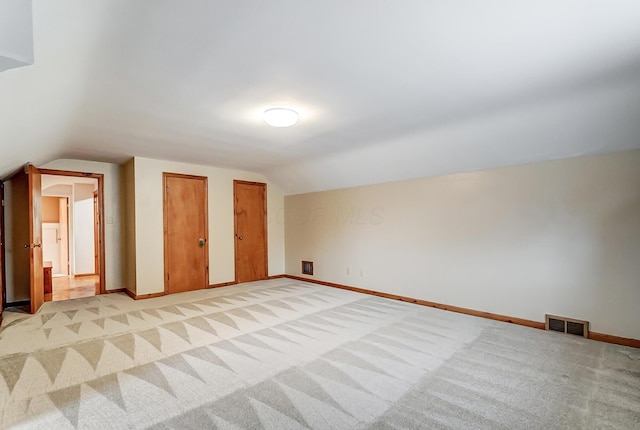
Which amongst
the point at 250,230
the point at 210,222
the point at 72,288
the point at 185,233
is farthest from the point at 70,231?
the point at 250,230

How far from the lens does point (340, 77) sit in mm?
2303

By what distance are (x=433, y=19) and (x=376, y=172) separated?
3218 millimetres

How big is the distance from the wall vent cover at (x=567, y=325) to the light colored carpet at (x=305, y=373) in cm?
12

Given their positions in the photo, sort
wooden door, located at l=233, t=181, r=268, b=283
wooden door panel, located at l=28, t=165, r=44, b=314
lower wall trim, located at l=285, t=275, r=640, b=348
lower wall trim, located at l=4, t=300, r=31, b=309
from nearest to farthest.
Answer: lower wall trim, located at l=285, t=275, r=640, b=348 < wooden door panel, located at l=28, t=165, r=44, b=314 < lower wall trim, located at l=4, t=300, r=31, b=309 < wooden door, located at l=233, t=181, r=268, b=283

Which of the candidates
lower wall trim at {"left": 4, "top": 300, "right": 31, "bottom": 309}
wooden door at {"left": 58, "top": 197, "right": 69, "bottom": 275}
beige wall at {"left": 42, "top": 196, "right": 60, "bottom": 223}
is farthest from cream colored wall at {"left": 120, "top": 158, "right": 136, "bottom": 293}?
beige wall at {"left": 42, "top": 196, "right": 60, "bottom": 223}

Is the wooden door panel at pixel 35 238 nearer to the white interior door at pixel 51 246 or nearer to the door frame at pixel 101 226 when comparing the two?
the door frame at pixel 101 226

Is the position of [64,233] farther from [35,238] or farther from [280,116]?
[280,116]

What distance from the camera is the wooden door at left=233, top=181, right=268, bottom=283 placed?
20.3ft

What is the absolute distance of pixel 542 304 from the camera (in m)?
3.47

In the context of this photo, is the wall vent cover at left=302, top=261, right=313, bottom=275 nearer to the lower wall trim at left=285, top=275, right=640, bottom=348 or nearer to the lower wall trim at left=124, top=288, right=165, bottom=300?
the lower wall trim at left=285, top=275, right=640, bottom=348

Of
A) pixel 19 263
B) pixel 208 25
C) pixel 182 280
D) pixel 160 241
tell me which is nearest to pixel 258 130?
pixel 208 25

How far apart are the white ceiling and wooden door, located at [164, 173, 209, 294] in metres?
1.40

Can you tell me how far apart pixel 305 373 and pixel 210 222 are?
404 cm

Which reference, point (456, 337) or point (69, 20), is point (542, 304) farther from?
point (69, 20)
